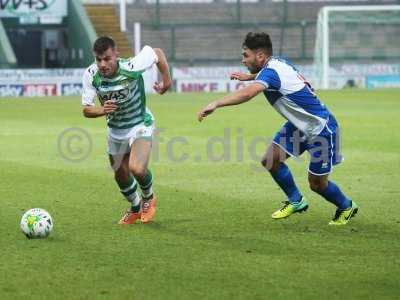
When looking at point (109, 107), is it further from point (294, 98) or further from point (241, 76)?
point (294, 98)

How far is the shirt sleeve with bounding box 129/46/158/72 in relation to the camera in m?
10.5

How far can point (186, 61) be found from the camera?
160 feet

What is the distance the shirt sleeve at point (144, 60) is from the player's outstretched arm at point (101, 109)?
49 centimetres

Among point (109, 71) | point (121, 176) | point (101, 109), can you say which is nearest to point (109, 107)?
point (101, 109)

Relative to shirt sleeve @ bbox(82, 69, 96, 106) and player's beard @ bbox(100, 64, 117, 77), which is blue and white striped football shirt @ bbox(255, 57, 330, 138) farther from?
shirt sleeve @ bbox(82, 69, 96, 106)

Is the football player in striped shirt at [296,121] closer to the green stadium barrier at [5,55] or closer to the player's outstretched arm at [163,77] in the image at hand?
the player's outstretched arm at [163,77]

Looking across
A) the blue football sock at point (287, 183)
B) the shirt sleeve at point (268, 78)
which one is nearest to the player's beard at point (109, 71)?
the shirt sleeve at point (268, 78)

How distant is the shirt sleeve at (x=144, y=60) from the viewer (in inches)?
414

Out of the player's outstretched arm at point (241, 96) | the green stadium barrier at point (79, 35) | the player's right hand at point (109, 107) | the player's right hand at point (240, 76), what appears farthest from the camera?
the green stadium barrier at point (79, 35)

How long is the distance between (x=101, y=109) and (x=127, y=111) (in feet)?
2.01

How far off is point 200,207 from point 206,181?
105 inches

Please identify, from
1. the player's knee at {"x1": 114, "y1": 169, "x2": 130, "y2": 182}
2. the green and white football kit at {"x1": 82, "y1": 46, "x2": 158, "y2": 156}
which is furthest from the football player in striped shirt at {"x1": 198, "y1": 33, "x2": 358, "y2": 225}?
the player's knee at {"x1": 114, "y1": 169, "x2": 130, "y2": 182}

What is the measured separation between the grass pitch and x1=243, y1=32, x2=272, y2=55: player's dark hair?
1656 millimetres

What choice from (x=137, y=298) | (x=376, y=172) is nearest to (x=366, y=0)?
(x=376, y=172)
